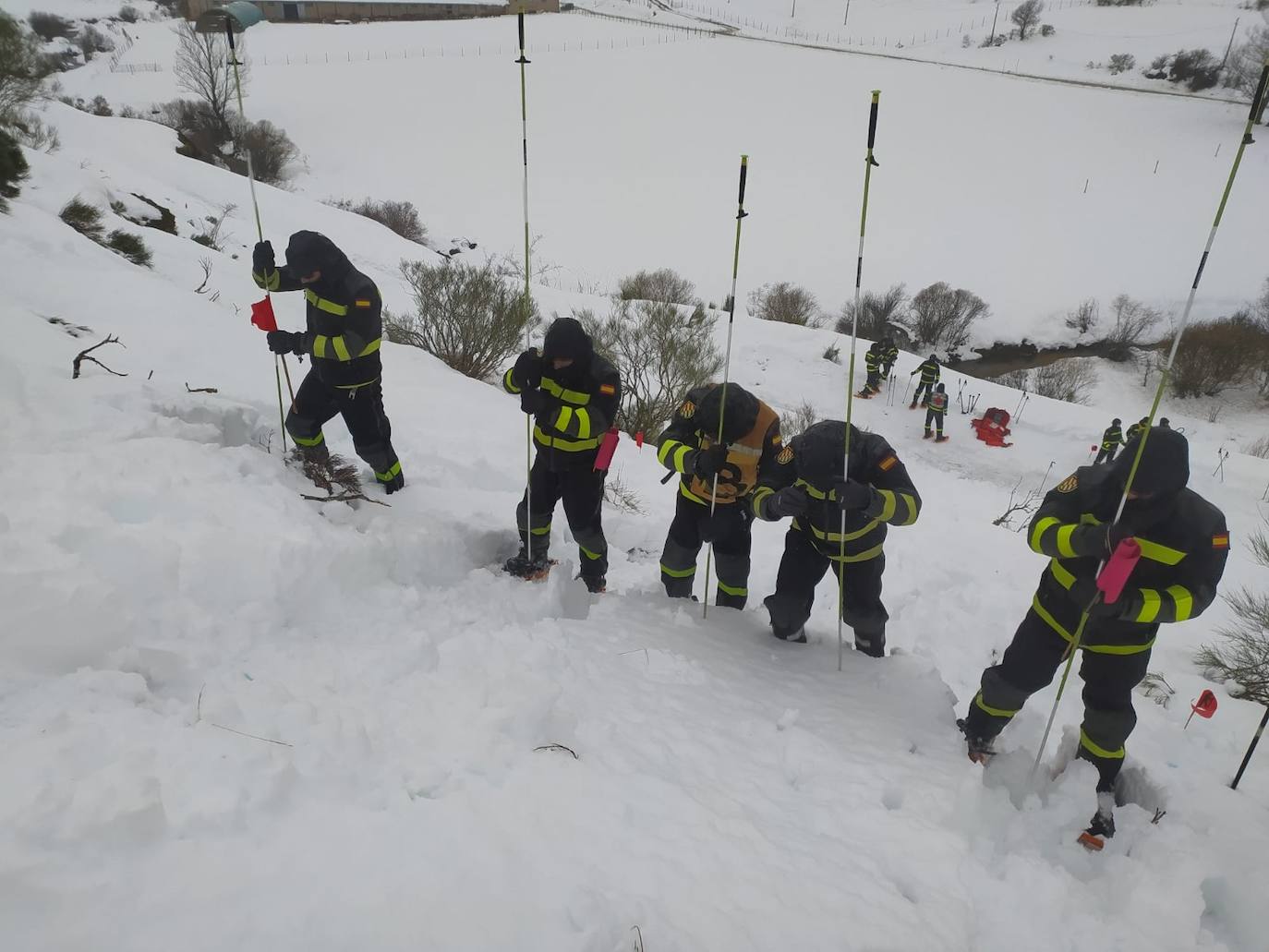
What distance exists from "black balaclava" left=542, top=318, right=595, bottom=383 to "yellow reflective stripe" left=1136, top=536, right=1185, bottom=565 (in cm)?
281

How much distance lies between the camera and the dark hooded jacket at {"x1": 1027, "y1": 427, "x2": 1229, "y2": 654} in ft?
9.04

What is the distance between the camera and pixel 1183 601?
2766 millimetres

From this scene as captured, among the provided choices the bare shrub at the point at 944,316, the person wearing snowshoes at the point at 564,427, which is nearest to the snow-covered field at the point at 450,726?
the person wearing snowshoes at the point at 564,427

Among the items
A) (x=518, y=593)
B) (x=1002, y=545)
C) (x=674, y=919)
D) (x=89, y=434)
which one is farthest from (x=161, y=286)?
(x=1002, y=545)

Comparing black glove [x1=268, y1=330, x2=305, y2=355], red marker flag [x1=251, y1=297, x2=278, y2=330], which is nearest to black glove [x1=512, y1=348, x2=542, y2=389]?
black glove [x1=268, y1=330, x2=305, y2=355]

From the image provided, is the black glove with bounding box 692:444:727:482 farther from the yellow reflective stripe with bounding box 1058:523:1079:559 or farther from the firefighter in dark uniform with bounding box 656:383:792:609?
the yellow reflective stripe with bounding box 1058:523:1079:559

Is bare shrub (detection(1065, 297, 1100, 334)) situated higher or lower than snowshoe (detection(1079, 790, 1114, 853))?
lower

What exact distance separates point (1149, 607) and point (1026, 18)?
67.5 m

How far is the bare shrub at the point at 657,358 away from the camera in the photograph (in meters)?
12.4

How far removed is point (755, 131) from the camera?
43938 mm

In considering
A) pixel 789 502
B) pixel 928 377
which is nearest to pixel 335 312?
pixel 789 502

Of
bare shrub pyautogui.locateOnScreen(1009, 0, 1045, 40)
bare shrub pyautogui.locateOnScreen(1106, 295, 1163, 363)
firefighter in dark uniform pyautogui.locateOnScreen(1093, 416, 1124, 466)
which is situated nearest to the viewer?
firefighter in dark uniform pyautogui.locateOnScreen(1093, 416, 1124, 466)

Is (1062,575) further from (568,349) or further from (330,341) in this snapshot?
(330,341)

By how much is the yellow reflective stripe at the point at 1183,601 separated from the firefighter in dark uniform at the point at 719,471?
1818 millimetres
